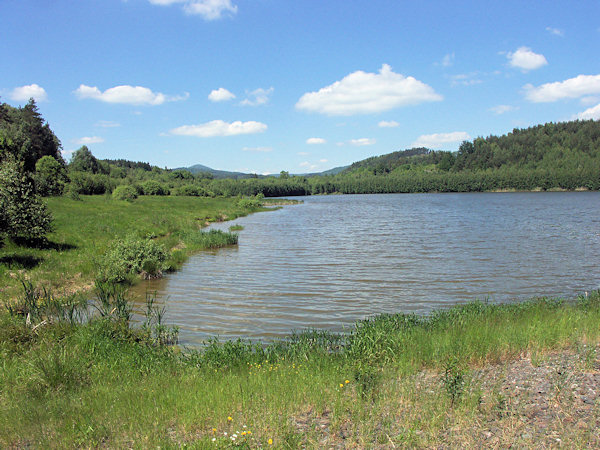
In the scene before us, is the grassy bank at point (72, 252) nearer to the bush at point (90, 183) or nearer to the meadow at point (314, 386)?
the meadow at point (314, 386)

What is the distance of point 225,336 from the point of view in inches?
439

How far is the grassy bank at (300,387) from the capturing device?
16.3 ft

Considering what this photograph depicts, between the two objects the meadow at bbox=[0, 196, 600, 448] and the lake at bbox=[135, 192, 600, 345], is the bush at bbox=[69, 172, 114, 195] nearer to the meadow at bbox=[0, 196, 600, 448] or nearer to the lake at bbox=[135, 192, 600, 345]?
the lake at bbox=[135, 192, 600, 345]

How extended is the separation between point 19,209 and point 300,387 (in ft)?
51.3

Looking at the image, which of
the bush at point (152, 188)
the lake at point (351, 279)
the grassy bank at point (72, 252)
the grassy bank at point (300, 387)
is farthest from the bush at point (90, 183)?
the grassy bank at point (300, 387)

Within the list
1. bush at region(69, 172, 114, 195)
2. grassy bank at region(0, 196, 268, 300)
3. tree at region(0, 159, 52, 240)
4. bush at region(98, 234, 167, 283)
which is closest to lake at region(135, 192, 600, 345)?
bush at region(98, 234, 167, 283)

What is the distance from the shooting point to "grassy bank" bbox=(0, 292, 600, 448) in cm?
498

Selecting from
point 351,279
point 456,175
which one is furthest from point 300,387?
point 456,175

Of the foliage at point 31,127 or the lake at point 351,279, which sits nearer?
the lake at point 351,279

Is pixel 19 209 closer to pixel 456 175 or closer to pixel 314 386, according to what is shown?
pixel 314 386

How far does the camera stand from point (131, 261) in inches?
706

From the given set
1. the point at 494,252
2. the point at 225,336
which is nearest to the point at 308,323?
the point at 225,336

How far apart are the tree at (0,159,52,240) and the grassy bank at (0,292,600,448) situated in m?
8.40

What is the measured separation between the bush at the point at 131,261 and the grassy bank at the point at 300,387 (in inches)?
309
